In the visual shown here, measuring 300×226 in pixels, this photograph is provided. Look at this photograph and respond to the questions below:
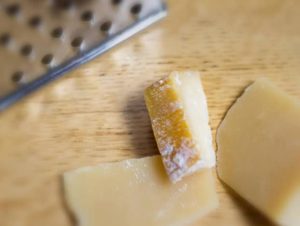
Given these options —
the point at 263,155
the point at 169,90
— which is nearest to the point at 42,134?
the point at 169,90

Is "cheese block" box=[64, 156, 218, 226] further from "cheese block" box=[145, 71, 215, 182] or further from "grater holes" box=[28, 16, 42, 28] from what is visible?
"grater holes" box=[28, 16, 42, 28]

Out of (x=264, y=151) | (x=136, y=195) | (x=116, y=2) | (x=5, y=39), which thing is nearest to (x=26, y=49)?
(x=5, y=39)

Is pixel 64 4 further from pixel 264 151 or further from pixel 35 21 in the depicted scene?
pixel 264 151

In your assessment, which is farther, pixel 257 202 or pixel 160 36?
pixel 160 36

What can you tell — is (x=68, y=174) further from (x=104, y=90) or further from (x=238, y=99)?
(x=238, y=99)

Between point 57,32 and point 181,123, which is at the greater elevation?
point 57,32

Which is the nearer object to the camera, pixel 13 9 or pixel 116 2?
pixel 13 9

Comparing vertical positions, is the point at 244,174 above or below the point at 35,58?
below
